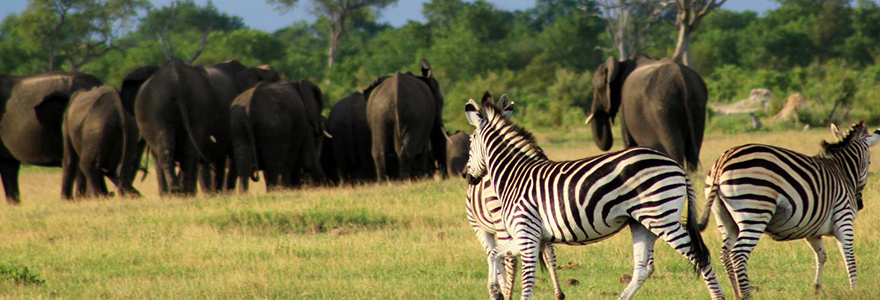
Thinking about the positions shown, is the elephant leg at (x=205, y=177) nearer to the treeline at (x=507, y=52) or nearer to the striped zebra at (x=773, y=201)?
the striped zebra at (x=773, y=201)

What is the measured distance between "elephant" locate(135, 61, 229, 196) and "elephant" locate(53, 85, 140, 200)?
555 mm

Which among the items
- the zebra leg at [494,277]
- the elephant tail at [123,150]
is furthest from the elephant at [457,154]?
the zebra leg at [494,277]

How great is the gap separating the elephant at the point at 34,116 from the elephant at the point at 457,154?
6141mm

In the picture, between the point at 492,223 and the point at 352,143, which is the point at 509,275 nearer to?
the point at 492,223

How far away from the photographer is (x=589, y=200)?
671 cm

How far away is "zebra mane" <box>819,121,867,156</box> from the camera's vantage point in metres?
8.16

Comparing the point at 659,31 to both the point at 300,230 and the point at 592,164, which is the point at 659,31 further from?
the point at 592,164

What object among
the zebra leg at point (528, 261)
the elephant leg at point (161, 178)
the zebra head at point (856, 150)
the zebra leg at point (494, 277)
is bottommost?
the elephant leg at point (161, 178)

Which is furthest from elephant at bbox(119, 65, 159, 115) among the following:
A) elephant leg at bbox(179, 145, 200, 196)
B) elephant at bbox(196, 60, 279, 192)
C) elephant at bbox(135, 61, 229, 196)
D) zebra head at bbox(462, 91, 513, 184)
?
zebra head at bbox(462, 91, 513, 184)

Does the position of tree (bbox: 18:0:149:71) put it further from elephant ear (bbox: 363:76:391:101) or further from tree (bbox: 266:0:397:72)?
elephant ear (bbox: 363:76:391:101)

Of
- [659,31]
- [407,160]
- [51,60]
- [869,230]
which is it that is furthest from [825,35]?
[869,230]

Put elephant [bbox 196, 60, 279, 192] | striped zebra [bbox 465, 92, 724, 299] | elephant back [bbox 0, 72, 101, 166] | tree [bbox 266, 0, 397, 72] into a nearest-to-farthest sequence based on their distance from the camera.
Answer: striped zebra [bbox 465, 92, 724, 299]
elephant [bbox 196, 60, 279, 192]
elephant back [bbox 0, 72, 101, 166]
tree [bbox 266, 0, 397, 72]

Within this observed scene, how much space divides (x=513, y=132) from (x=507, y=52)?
5439 centimetres

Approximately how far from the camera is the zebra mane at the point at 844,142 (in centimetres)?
816
